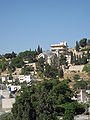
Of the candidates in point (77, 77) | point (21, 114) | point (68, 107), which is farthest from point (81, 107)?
point (77, 77)

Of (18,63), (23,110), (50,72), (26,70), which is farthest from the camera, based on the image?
(18,63)

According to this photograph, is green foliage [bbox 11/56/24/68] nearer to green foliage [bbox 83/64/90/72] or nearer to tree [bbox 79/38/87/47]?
green foliage [bbox 83/64/90/72]

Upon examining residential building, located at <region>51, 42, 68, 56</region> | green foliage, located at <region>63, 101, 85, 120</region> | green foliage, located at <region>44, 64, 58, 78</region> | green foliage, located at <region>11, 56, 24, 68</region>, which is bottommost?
green foliage, located at <region>63, 101, 85, 120</region>

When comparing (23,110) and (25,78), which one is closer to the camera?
(23,110)

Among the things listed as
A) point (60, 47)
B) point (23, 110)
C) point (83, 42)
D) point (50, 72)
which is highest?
point (83, 42)

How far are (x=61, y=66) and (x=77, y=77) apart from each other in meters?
5.40

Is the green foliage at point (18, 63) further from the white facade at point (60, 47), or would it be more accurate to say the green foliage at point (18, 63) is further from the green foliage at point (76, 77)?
the green foliage at point (76, 77)

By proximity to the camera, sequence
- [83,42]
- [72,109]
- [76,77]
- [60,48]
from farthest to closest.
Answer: [60,48]
[83,42]
[76,77]
[72,109]

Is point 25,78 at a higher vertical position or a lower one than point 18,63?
lower

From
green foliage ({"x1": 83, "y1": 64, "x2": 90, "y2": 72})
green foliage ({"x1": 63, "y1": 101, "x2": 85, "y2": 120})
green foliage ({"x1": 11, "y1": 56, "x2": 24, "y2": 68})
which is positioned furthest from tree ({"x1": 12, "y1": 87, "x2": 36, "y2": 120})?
green foliage ({"x1": 11, "y1": 56, "x2": 24, "y2": 68})

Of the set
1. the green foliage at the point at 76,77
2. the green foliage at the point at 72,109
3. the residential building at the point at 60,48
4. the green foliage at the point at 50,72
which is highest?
the residential building at the point at 60,48

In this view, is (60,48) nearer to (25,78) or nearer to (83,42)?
(83,42)

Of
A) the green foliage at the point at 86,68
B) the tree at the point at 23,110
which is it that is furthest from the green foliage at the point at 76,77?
the tree at the point at 23,110

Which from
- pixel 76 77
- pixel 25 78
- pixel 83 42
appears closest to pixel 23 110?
pixel 76 77
